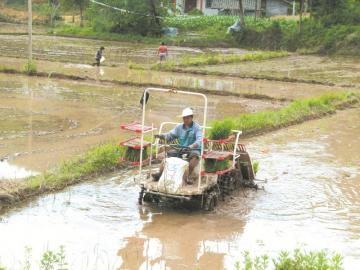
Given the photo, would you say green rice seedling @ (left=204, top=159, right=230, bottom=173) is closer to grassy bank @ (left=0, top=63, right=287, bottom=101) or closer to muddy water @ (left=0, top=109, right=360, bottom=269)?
muddy water @ (left=0, top=109, right=360, bottom=269)

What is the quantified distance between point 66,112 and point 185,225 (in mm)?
9374

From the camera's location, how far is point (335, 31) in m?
41.7

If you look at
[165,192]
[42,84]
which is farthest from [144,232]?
[42,84]

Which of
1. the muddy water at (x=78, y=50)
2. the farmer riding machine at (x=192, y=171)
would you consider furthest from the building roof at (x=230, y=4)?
the farmer riding machine at (x=192, y=171)

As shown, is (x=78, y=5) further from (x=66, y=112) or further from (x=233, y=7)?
(x=66, y=112)

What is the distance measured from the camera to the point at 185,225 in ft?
28.6

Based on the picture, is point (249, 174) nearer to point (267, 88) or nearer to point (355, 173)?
point (355, 173)

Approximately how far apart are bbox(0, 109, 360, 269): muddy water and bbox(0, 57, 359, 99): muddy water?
11.6 metres

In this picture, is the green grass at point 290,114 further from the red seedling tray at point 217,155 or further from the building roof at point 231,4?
the building roof at point 231,4

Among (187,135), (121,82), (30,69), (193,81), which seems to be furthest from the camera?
(193,81)

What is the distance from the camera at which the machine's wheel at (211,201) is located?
9.21 meters

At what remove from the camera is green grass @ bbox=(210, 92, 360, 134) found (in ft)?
51.7

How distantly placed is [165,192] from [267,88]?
16.0 m

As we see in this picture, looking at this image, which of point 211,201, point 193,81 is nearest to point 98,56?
point 193,81
